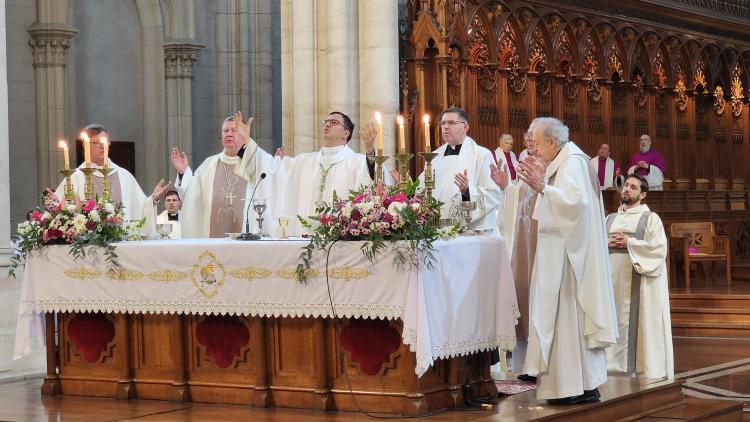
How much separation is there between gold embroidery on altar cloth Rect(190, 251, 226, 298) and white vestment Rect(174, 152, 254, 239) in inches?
80.4

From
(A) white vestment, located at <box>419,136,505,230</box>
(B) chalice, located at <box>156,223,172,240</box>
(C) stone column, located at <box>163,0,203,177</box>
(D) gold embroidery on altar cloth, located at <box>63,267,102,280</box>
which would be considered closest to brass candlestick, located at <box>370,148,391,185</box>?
(A) white vestment, located at <box>419,136,505,230</box>

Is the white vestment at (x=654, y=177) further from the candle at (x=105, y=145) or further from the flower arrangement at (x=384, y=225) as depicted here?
the flower arrangement at (x=384, y=225)

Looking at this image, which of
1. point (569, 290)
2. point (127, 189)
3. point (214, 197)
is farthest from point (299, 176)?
point (569, 290)

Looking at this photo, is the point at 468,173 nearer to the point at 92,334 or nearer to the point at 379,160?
the point at 379,160

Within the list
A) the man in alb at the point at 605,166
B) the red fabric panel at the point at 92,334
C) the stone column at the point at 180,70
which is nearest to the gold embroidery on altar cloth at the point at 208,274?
the red fabric panel at the point at 92,334

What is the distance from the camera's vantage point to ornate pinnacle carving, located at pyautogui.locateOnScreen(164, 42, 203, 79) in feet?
50.9

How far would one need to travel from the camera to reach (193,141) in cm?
1594

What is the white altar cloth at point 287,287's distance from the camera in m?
7.04

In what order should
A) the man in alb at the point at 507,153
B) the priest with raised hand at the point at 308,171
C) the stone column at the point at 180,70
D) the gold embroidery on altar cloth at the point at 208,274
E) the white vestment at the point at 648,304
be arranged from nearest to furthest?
the gold embroidery on altar cloth at the point at 208,274, the priest with raised hand at the point at 308,171, the white vestment at the point at 648,304, the man in alb at the point at 507,153, the stone column at the point at 180,70

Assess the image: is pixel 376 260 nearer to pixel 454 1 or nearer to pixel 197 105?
pixel 454 1

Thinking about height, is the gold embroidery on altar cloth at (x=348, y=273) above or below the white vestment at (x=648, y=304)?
above

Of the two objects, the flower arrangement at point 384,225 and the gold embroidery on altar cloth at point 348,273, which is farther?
the gold embroidery on altar cloth at point 348,273

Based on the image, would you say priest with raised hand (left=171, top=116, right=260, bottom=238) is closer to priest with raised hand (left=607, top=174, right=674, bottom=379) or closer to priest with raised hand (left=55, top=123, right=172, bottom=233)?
priest with raised hand (left=55, top=123, right=172, bottom=233)

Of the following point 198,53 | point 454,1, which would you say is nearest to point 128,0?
point 198,53
